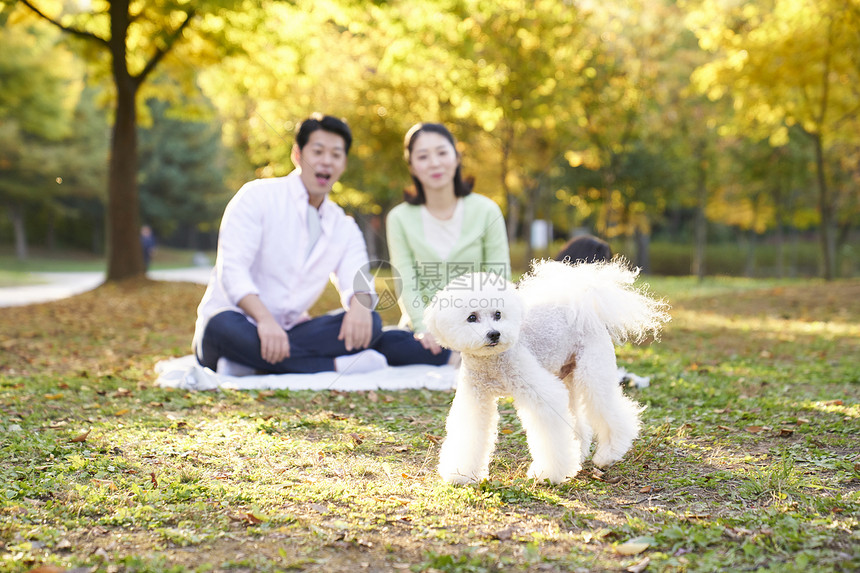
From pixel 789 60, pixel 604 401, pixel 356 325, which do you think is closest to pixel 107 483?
pixel 604 401

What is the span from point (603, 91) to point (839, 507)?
12783 millimetres

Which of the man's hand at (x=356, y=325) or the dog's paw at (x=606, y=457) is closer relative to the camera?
the dog's paw at (x=606, y=457)

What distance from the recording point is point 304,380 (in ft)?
17.2

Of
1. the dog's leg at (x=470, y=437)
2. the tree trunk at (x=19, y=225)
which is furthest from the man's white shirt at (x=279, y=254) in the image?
the tree trunk at (x=19, y=225)

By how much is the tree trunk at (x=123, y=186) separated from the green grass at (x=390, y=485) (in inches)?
239

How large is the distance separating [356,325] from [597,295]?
7.99 ft

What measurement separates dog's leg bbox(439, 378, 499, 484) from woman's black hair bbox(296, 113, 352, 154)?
8.71 feet

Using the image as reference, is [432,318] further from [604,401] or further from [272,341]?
[272,341]

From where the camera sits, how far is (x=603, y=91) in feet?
47.3

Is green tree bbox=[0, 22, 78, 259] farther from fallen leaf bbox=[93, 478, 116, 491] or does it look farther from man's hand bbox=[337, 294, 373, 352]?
fallen leaf bbox=[93, 478, 116, 491]

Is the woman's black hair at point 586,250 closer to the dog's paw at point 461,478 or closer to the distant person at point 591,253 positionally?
the distant person at point 591,253

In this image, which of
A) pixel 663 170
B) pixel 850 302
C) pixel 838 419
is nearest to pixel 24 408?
pixel 838 419

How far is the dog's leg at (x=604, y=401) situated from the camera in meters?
3.29

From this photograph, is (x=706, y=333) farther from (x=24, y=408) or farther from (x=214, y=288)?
(x=24, y=408)
